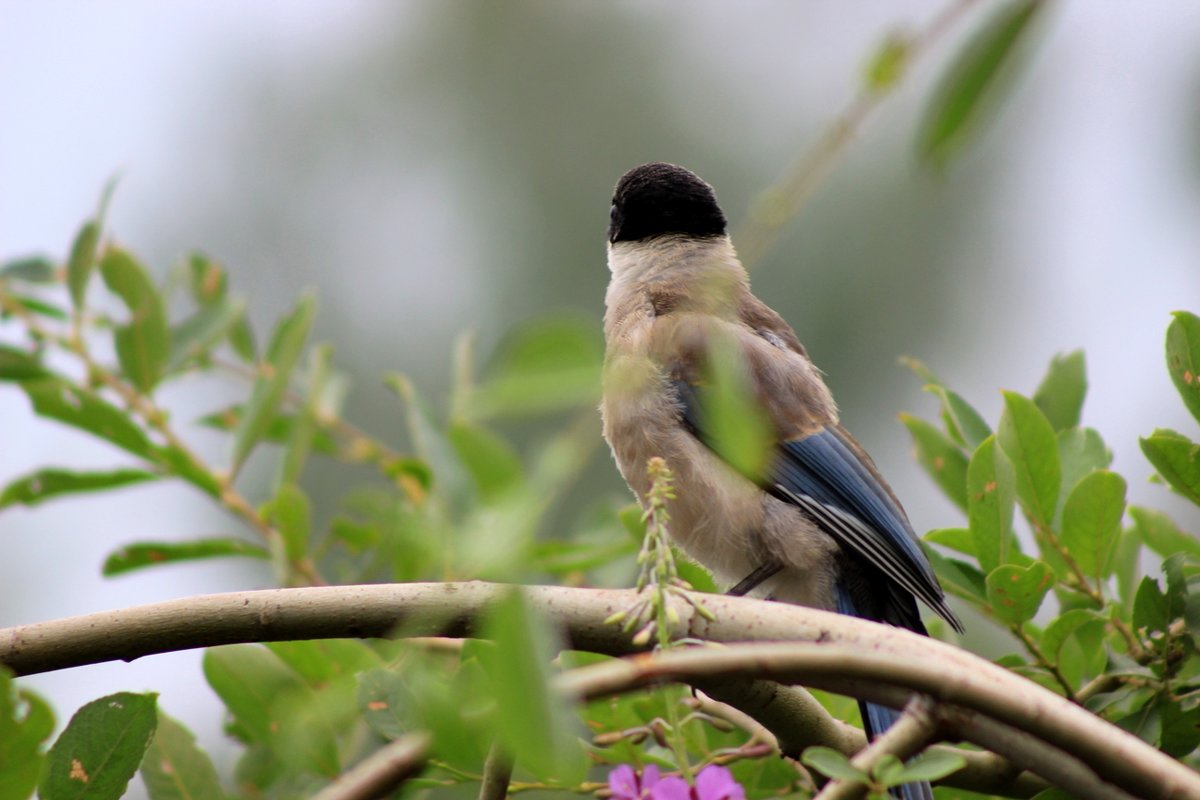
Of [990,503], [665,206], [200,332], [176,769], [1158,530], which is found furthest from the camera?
[665,206]

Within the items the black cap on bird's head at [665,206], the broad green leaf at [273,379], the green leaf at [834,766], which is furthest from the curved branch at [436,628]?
the black cap on bird's head at [665,206]

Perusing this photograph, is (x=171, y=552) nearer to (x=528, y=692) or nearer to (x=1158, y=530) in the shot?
(x=1158, y=530)

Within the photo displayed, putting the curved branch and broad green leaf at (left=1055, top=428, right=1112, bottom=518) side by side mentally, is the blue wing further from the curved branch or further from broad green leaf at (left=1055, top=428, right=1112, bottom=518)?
the curved branch

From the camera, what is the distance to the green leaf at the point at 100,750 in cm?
111

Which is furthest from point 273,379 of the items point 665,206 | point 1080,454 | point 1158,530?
point 665,206

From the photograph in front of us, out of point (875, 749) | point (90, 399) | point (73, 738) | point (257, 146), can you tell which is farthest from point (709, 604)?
point (257, 146)

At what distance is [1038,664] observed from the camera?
1518mm

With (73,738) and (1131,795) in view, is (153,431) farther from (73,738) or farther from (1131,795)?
(1131,795)

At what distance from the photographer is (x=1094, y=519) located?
1.58 meters

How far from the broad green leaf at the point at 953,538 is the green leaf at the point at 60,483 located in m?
1.20

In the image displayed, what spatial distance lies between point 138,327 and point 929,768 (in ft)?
5.08

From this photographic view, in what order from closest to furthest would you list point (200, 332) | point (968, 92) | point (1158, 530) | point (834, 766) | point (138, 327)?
point (968, 92), point (834, 766), point (1158, 530), point (138, 327), point (200, 332)

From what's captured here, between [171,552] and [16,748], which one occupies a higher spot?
[16,748]

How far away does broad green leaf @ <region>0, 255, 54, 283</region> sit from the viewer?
2221 millimetres
